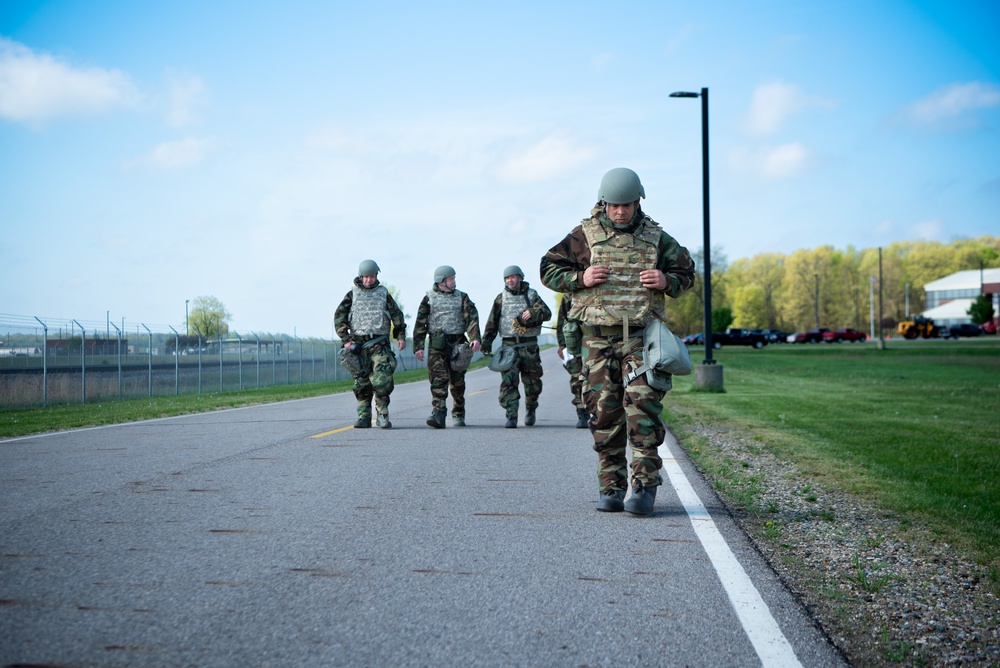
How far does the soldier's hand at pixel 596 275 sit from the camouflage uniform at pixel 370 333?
21.1 feet

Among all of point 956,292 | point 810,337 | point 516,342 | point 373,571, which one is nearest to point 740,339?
point 810,337

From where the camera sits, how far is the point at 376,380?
1227cm

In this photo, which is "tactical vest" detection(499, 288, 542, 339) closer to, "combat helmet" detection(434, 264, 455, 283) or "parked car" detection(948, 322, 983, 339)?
"combat helmet" detection(434, 264, 455, 283)

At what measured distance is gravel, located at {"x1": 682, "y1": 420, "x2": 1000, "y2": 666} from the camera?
11.8 ft

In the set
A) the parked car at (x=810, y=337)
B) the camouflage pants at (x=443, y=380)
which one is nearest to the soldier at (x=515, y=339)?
the camouflage pants at (x=443, y=380)

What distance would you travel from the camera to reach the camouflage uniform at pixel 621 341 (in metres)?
6.19

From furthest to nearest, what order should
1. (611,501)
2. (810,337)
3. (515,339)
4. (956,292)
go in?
(956,292), (810,337), (515,339), (611,501)

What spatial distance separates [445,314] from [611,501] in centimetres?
676

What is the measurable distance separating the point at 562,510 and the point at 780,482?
2.57 m

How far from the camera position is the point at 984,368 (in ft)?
101

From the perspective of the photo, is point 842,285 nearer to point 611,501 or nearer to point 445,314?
point 445,314

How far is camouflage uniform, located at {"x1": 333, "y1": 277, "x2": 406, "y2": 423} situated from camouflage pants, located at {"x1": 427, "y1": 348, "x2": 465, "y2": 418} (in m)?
0.59

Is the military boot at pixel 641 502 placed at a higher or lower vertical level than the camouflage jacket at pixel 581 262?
lower

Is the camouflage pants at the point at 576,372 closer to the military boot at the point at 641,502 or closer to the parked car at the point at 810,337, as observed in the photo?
the military boot at the point at 641,502
